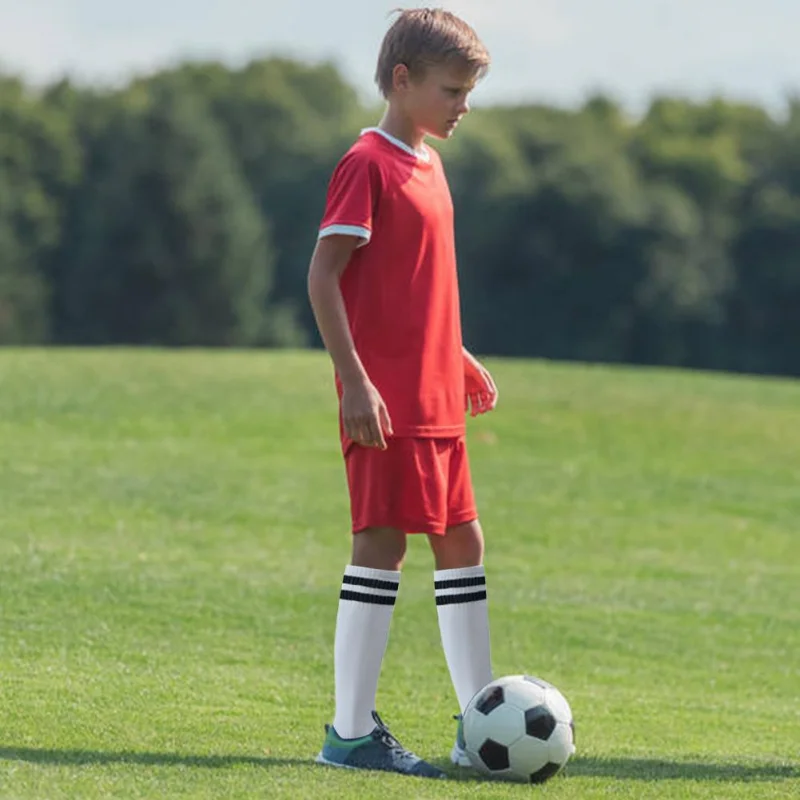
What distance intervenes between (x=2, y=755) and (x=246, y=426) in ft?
42.2

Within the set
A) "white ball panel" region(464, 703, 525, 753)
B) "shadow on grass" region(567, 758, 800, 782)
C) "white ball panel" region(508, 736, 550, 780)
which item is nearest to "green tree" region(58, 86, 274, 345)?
"shadow on grass" region(567, 758, 800, 782)

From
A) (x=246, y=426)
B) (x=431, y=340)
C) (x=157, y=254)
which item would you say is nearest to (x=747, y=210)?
(x=157, y=254)

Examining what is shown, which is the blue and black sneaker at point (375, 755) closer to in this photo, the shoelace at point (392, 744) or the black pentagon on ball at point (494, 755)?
the shoelace at point (392, 744)

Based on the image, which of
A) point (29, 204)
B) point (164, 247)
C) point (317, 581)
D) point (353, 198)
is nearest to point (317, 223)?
point (164, 247)

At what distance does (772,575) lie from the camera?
42.7 feet

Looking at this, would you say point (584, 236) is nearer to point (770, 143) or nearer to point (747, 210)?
point (747, 210)

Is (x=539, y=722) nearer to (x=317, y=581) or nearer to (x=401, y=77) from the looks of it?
(x=401, y=77)

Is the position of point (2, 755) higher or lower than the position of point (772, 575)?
higher

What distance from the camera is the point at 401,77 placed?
5.59 metres

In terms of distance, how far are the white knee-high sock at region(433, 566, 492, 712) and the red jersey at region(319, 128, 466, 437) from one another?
19.5 inches

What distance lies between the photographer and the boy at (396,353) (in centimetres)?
547

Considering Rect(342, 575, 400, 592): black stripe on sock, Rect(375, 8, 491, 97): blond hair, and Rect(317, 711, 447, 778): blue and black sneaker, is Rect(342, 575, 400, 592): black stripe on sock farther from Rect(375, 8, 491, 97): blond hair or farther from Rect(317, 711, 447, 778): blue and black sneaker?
Rect(375, 8, 491, 97): blond hair

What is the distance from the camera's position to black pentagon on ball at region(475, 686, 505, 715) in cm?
550

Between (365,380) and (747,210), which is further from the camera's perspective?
(747,210)
